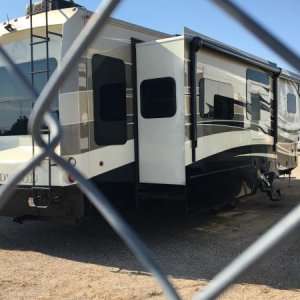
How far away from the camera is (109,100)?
6.41 metres

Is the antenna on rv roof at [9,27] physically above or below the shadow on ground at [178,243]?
above

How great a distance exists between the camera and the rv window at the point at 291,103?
10781 millimetres

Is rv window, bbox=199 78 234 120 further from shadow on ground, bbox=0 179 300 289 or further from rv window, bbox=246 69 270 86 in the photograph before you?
shadow on ground, bbox=0 179 300 289

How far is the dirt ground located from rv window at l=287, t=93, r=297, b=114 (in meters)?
3.16

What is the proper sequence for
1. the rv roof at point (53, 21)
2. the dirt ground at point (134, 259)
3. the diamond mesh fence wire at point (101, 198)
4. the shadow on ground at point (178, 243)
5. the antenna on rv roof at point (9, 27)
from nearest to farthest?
1. the diamond mesh fence wire at point (101, 198)
2. the dirt ground at point (134, 259)
3. the shadow on ground at point (178, 243)
4. the rv roof at point (53, 21)
5. the antenna on rv roof at point (9, 27)

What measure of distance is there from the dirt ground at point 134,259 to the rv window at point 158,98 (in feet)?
5.80

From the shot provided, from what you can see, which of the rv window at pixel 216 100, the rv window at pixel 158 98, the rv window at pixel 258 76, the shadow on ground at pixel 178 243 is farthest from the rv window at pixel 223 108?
the shadow on ground at pixel 178 243

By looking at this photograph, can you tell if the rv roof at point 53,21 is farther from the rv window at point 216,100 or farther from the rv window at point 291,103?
the rv window at point 291,103

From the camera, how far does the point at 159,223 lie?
7.86m

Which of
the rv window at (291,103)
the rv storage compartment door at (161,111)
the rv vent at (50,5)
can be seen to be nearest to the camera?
the rv vent at (50,5)

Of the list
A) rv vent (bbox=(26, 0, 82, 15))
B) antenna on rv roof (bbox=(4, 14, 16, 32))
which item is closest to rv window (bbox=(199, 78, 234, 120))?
rv vent (bbox=(26, 0, 82, 15))

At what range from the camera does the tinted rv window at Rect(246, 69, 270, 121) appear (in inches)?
335

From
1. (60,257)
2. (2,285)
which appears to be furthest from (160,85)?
(2,285)

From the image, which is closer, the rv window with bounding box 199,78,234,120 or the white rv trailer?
the white rv trailer
